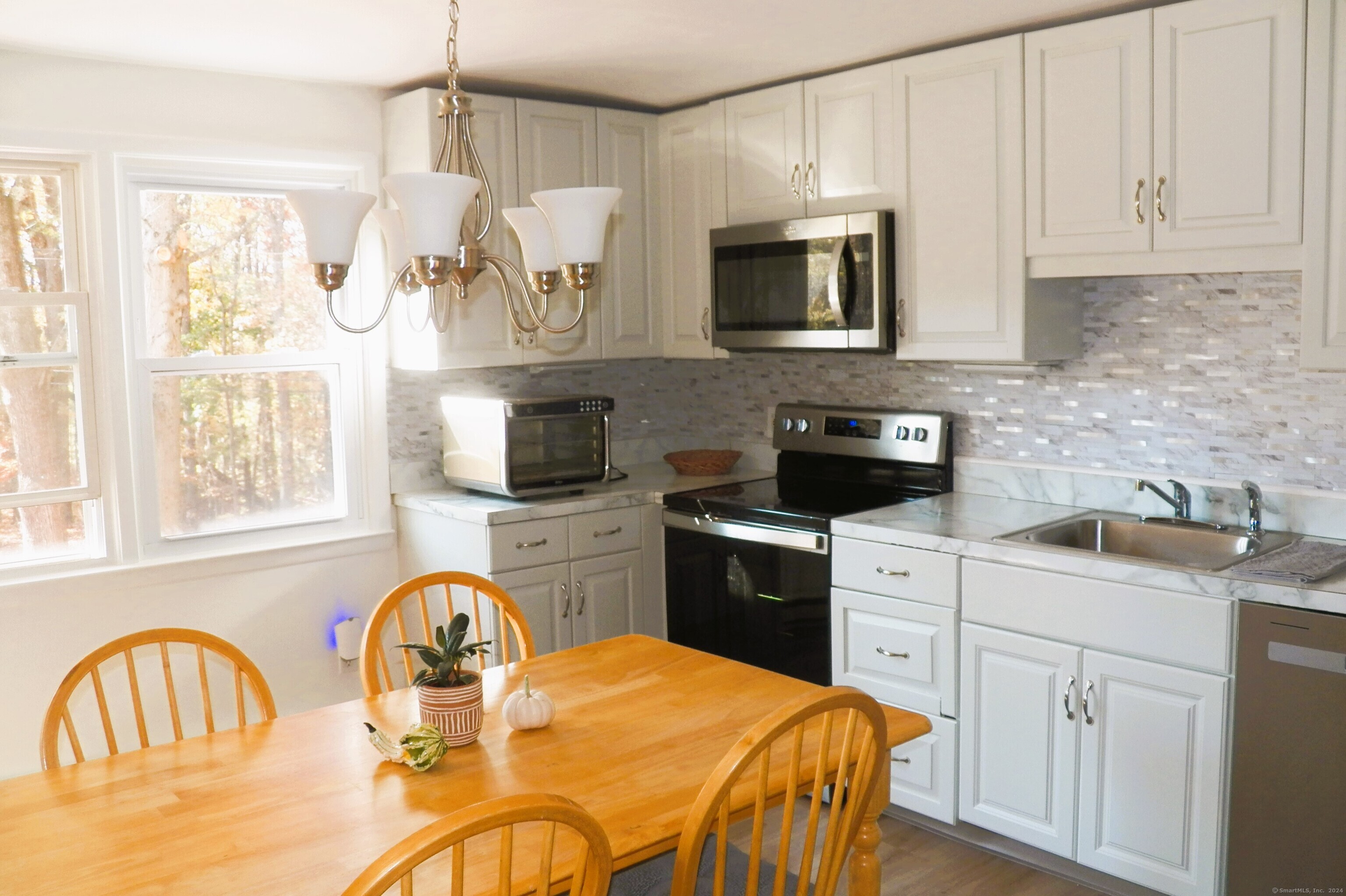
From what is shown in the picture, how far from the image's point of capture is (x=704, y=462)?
411cm

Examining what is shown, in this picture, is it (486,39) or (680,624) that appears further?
(680,624)

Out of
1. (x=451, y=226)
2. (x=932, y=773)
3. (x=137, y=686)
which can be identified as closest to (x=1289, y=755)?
(x=932, y=773)

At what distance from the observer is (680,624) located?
378 centimetres

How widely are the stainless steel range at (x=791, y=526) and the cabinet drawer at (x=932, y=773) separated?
1.01ft

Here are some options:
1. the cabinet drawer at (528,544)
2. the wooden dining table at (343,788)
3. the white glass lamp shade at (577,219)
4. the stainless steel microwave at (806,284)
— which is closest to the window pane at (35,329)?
the cabinet drawer at (528,544)

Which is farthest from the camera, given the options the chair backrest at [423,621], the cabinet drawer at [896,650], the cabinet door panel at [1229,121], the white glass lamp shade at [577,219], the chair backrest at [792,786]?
the cabinet drawer at [896,650]

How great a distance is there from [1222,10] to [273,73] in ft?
8.75

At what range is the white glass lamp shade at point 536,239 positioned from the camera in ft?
6.52

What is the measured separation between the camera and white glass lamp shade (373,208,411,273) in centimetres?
194

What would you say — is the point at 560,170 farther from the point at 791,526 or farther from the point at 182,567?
the point at 182,567

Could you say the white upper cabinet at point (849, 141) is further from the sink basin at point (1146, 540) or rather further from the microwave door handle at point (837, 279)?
the sink basin at point (1146, 540)

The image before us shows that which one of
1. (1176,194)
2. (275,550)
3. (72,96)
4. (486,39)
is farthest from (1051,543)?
(72,96)

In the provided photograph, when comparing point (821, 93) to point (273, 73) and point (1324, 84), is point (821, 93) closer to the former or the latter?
point (1324, 84)

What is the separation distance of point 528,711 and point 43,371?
2105mm
